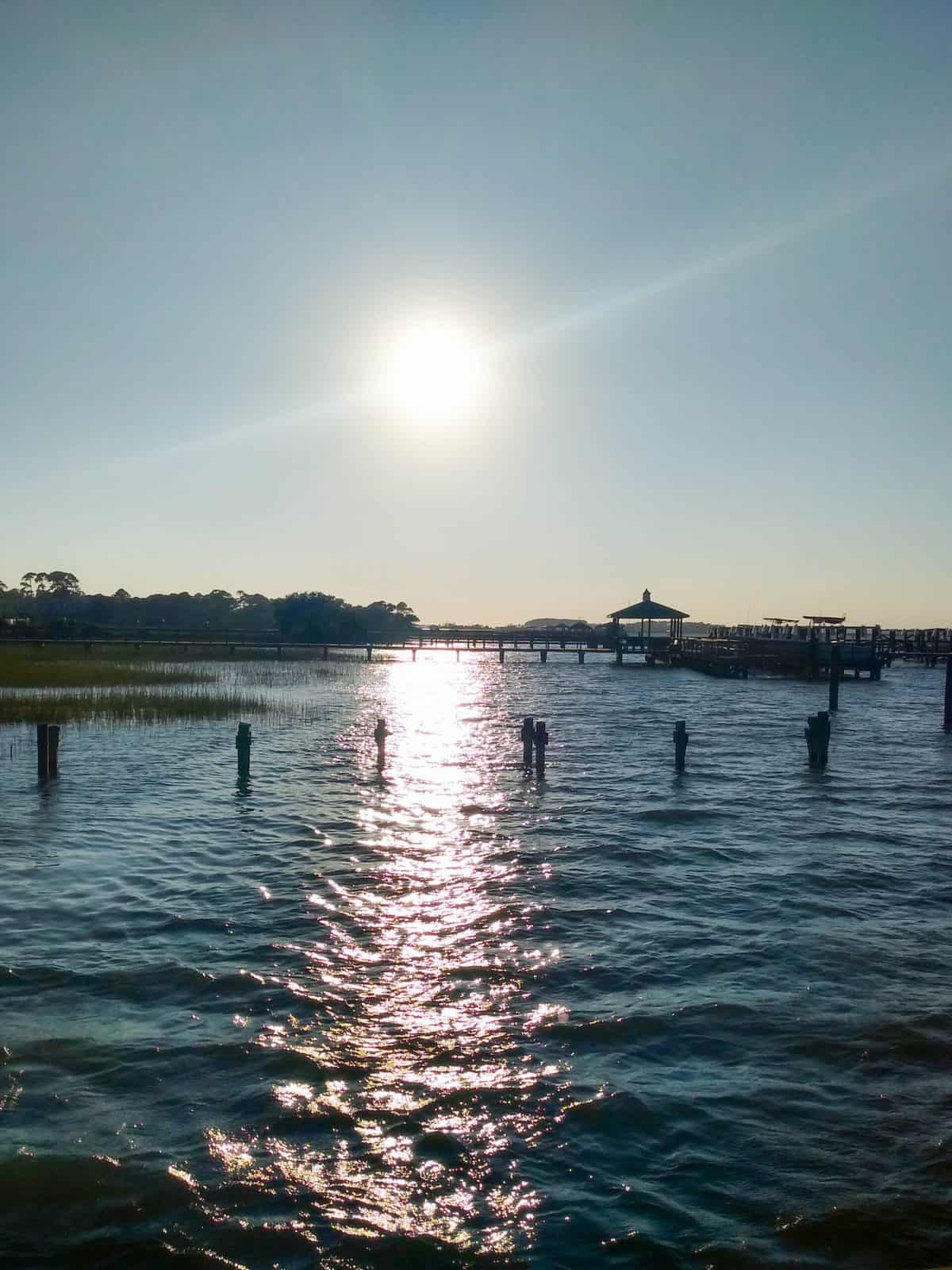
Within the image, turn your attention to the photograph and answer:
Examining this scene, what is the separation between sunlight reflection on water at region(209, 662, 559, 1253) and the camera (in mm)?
6070

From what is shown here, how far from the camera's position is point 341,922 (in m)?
11.6

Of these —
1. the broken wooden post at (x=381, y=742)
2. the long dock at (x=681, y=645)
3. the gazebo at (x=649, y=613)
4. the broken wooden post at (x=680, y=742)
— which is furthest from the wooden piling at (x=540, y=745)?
the gazebo at (x=649, y=613)

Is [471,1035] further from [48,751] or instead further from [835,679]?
[835,679]

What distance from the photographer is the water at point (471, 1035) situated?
5.82 metres

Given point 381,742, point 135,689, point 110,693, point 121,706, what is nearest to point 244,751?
point 381,742

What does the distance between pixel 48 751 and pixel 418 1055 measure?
15.8m

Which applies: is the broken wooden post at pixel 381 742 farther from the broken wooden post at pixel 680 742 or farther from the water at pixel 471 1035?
the broken wooden post at pixel 680 742

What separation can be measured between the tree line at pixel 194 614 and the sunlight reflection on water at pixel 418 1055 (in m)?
66.6

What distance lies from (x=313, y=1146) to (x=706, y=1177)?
2.65 m

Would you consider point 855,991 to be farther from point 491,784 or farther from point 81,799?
point 81,799

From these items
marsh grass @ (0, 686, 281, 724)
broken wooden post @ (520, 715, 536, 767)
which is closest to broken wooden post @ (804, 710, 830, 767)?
broken wooden post @ (520, 715, 536, 767)

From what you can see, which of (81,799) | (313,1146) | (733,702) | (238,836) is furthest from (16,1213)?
(733,702)

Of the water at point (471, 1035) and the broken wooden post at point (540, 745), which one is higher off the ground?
the broken wooden post at point (540, 745)

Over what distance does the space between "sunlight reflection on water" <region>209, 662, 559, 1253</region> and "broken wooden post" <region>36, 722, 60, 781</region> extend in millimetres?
8827
